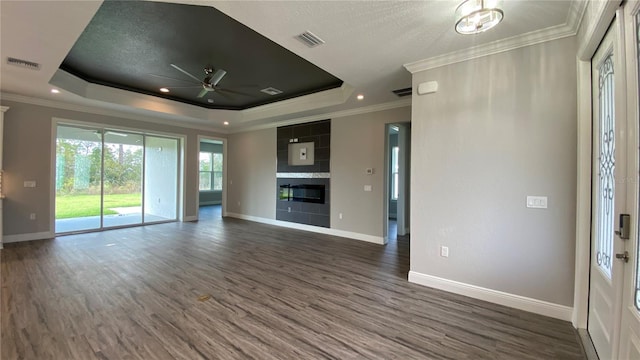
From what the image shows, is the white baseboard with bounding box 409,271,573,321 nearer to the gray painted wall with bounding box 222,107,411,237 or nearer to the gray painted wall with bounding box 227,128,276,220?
the gray painted wall with bounding box 222,107,411,237

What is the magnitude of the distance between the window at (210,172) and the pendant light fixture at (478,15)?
1090cm

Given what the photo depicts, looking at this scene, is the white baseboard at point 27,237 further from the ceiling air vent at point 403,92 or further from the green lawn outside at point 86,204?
the ceiling air vent at point 403,92

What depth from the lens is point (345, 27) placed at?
251 cm

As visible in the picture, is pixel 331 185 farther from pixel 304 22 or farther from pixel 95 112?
pixel 95 112

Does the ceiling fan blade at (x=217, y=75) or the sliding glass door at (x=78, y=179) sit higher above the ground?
the ceiling fan blade at (x=217, y=75)

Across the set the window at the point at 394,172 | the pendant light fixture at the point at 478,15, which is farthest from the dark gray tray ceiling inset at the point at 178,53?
the window at the point at 394,172

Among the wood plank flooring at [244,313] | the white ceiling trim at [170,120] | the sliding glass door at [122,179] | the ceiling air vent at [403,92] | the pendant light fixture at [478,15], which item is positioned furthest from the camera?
the sliding glass door at [122,179]

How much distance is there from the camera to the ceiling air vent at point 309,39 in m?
2.62

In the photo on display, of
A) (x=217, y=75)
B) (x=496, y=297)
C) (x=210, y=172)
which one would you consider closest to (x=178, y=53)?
(x=217, y=75)

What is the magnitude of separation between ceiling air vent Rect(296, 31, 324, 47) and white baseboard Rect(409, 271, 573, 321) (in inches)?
119

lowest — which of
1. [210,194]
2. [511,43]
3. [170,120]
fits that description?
[210,194]

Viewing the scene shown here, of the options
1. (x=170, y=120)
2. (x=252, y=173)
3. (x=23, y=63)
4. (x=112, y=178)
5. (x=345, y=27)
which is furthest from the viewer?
(x=252, y=173)

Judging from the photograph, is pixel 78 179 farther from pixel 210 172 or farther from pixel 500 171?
pixel 500 171

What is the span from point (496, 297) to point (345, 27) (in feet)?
10.6
